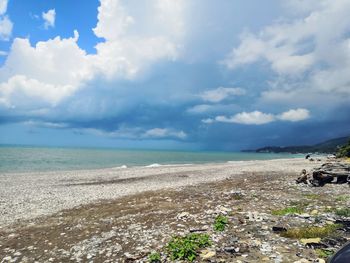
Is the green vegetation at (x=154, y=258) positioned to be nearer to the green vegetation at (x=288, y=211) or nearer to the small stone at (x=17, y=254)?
the small stone at (x=17, y=254)

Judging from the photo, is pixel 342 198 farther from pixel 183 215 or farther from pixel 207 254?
pixel 207 254

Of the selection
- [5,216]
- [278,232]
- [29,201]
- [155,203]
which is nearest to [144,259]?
[278,232]

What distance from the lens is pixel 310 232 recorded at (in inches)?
480

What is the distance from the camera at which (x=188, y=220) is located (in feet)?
48.9

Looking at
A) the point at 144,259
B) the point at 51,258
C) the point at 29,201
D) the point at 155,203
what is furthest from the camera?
the point at 29,201

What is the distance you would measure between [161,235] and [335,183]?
19174mm

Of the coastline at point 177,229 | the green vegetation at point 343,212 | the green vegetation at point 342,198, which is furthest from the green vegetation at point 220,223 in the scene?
the green vegetation at point 342,198

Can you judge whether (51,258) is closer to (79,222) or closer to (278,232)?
(79,222)

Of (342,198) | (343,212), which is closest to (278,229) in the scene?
(343,212)

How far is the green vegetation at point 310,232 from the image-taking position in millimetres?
11922

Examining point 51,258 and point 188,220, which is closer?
point 51,258

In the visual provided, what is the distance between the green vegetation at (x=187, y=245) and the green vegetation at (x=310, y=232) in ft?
11.2

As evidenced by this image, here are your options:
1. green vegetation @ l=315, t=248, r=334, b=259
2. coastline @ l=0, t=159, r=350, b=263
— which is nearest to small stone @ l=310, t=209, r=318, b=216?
coastline @ l=0, t=159, r=350, b=263

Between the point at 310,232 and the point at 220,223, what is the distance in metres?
3.73
